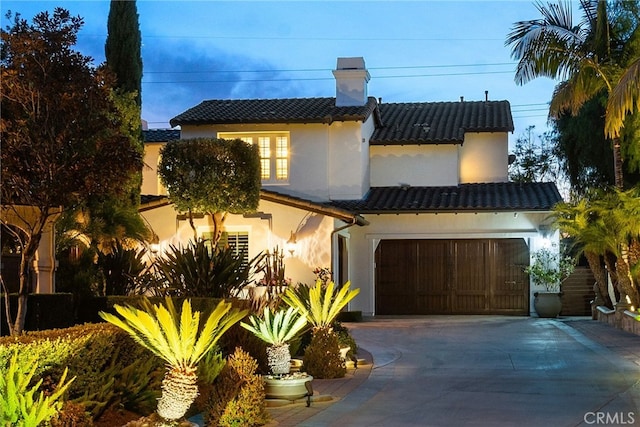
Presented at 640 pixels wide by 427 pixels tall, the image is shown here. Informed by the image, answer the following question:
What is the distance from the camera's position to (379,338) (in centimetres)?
1867

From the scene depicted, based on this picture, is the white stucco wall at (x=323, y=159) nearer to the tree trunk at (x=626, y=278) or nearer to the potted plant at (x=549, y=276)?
the potted plant at (x=549, y=276)

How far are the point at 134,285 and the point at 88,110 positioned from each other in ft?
23.4

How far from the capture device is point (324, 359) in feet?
41.3

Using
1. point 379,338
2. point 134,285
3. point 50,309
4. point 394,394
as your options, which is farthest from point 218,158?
point 394,394

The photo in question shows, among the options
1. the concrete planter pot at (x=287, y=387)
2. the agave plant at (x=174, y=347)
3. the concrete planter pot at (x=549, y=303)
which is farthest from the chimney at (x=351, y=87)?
the agave plant at (x=174, y=347)

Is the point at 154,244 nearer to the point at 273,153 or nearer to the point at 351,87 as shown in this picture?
the point at 273,153

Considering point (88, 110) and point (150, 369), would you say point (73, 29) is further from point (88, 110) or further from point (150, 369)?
point (150, 369)

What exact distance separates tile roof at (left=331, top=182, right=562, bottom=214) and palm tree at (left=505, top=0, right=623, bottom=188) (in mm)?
5339

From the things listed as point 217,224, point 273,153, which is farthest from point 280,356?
point 273,153

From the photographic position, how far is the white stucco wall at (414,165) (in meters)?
27.8

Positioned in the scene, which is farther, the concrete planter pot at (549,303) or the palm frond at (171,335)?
the concrete planter pot at (549,303)

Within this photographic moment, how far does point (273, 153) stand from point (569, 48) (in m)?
10.4

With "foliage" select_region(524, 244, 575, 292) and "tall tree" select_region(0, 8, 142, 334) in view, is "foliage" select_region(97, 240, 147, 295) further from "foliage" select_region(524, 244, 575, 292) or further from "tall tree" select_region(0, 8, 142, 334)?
"foliage" select_region(524, 244, 575, 292)

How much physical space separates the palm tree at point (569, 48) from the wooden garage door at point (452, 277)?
6.28 m
